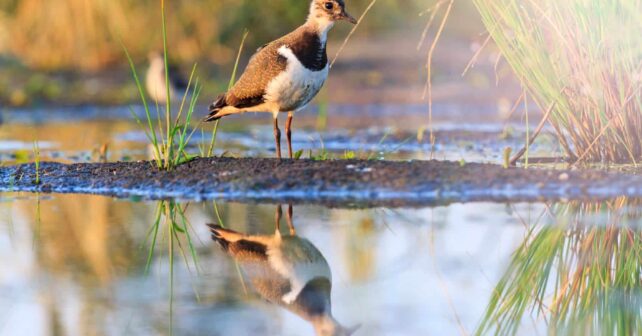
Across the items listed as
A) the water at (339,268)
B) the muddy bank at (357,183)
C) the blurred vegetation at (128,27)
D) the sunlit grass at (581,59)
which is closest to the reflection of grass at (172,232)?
the water at (339,268)

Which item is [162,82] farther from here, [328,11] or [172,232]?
[172,232]

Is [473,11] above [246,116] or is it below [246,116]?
above

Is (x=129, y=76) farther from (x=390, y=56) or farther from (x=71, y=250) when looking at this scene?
(x=71, y=250)

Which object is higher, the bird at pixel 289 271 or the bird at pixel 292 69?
the bird at pixel 292 69

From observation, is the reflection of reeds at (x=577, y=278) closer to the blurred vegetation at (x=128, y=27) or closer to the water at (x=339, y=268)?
the water at (x=339, y=268)

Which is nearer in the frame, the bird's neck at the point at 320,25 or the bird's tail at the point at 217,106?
the bird's neck at the point at 320,25

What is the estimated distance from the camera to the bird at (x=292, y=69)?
7504 mm

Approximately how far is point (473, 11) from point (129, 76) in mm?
5810

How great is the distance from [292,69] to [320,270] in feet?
9.17

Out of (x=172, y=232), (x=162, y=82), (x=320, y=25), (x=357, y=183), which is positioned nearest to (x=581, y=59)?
(x=357, y=183)

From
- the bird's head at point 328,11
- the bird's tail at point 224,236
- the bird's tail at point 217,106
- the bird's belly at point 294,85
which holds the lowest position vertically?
the bird's tail at point 224,236

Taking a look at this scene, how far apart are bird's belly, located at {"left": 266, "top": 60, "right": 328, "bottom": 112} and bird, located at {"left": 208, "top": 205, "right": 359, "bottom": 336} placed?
1651 millimetres

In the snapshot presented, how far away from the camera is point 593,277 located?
4.77 metres

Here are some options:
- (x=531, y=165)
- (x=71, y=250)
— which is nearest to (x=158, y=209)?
(x=71, y=250)
